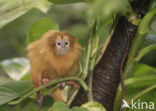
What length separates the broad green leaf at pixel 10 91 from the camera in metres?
0.93

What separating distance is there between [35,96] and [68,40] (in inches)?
13.2

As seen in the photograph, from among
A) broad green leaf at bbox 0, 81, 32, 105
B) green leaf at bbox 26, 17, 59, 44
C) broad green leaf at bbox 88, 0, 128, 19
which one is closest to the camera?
broad green leaf at bbox 88, 0, 128, 19

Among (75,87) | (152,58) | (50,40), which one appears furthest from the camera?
(152,58)

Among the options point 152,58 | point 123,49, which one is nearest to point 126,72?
point 123,49

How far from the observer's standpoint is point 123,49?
0.83 metres

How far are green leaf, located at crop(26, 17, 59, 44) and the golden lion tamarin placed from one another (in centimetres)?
3

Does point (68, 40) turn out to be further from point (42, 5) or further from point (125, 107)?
point (125, 107)

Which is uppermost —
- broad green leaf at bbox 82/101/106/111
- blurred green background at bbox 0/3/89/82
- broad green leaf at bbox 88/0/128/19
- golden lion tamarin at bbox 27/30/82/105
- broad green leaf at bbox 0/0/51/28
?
broad green leaf at bbox 88/0/128/19

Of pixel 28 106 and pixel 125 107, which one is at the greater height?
pixel 125 107

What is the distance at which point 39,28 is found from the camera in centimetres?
125

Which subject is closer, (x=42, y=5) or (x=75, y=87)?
(x=75, y=87)

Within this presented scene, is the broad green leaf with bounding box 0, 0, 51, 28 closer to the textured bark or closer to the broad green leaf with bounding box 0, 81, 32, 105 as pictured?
the broad green leaf with bounding box 0, 81, 32, 105

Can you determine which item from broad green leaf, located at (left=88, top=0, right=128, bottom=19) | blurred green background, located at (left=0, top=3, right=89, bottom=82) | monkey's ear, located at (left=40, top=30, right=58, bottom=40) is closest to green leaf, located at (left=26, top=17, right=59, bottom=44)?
monkey's ear, located at (left=40, top=30, right=58, bottom=40)

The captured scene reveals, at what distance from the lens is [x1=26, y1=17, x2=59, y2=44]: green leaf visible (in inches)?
47.6
